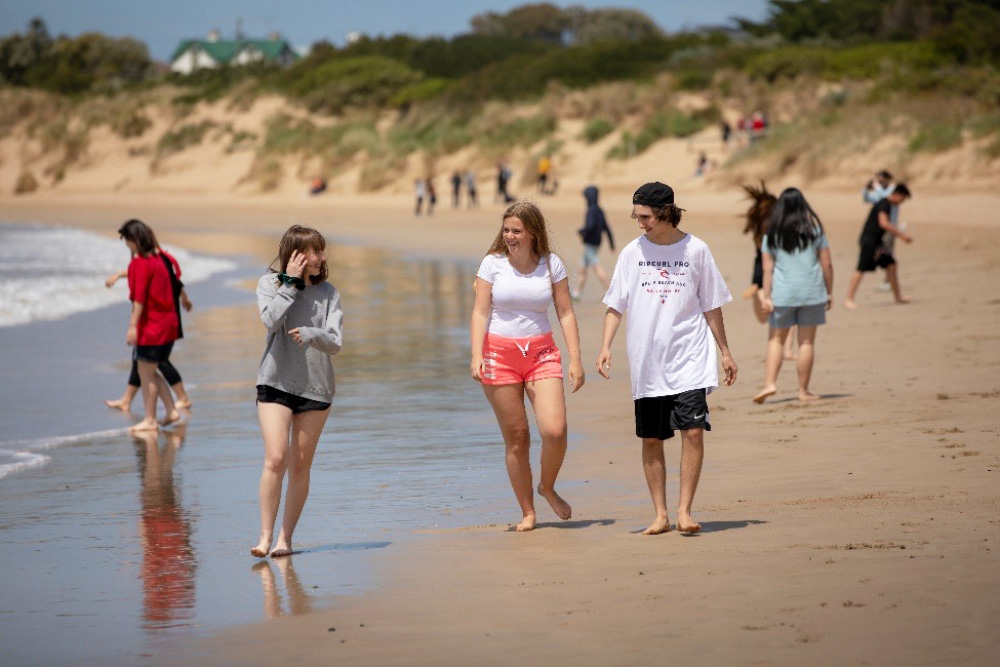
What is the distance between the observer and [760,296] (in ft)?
36.1

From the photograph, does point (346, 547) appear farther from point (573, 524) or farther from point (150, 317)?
point (150, 317)

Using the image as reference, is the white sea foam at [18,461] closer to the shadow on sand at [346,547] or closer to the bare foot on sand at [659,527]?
the shadow on sand at [346,547]

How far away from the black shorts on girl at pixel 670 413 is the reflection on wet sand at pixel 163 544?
209 cm

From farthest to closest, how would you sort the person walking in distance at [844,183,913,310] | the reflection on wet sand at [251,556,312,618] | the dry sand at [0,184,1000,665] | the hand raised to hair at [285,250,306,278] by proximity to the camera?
the person walking in distance at [844,183,913,310] → the hand raised to hair at [285,250,306,278] → the reflection on wet sand at [251,556,312,618] → the dry sand at [0,184,1000,665]

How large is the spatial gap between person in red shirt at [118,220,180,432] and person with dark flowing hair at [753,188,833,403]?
4.25m

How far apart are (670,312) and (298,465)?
1.81 metres

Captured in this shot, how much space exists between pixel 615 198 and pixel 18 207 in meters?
37.4

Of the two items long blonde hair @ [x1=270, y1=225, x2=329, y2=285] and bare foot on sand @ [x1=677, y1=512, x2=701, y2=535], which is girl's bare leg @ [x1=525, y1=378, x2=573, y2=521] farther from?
long blonde hair @ [x1=270, y1=225, x2=329, y2=285]

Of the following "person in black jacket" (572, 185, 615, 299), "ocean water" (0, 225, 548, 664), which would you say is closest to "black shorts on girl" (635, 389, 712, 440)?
"ocean water" (0, 225, 548, 664)

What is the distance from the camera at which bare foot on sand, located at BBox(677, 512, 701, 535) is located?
628 cm

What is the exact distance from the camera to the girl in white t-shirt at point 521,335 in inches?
261

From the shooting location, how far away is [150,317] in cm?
1035

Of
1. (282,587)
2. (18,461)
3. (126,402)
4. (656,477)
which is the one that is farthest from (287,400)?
(126,402)

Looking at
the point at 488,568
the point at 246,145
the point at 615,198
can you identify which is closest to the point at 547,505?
the point at 488,568
